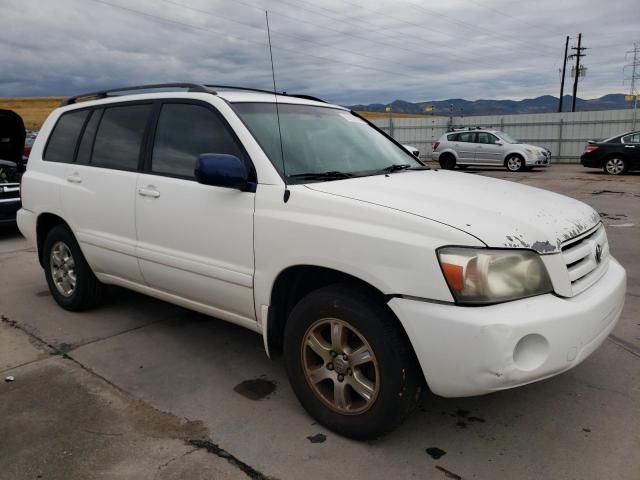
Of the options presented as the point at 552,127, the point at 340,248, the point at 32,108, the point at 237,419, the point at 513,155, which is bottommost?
the point at 237,419

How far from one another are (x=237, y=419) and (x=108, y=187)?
200 cm

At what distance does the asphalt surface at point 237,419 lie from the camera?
98.9 inches

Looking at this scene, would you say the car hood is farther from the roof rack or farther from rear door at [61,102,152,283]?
rear door at [61,102,152,283]

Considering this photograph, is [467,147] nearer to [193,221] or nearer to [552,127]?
[552,127]

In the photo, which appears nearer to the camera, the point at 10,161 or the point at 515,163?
the point at 10,161

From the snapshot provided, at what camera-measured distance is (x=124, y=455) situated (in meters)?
2.62

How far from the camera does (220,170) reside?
9.36ft

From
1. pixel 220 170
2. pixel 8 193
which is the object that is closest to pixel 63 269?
pixel 220 170

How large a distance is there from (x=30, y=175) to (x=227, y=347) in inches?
97.2

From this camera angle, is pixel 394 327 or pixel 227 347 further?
pixel 227 347

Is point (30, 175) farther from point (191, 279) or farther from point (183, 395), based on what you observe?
point (183, 395)

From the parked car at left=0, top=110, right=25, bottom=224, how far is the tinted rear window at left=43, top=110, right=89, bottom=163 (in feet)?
10.2

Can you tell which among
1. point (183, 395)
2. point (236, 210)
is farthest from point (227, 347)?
point (236, 210)

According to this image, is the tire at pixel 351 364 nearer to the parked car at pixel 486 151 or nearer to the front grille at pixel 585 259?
the front grille at pixel 585 259
